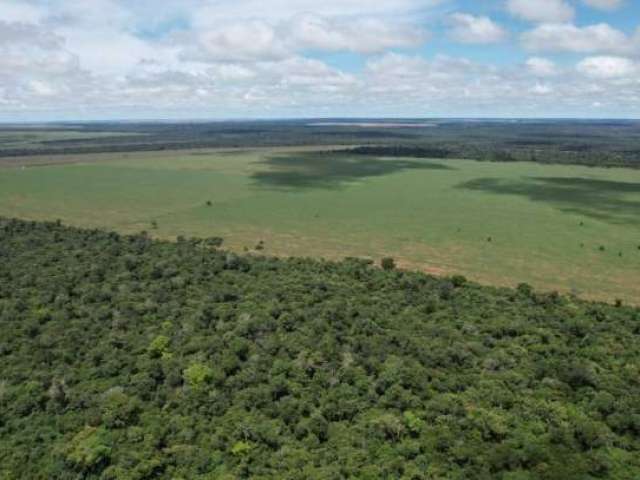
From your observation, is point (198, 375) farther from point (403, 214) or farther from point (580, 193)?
point (580, 193)

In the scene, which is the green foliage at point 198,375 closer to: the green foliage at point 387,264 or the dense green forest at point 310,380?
the dense green forest at point 310,380

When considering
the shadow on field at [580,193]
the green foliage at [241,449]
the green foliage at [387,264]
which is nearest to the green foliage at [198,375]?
the green foliage at [241,449]

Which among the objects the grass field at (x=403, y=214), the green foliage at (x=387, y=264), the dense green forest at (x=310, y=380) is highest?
the grass field at (x=403, y=214)

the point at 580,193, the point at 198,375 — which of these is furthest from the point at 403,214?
the point at 198,375

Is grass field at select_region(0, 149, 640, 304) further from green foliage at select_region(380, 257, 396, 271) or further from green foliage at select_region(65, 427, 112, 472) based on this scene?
green foliage at select_region(65, 427, 112, 472)

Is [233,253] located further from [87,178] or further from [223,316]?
[87,178]

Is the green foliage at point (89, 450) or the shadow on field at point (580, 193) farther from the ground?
the shadow on field at point (580, 193)

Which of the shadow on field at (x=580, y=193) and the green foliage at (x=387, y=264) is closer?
the green foliage at (x=387, y=264)
